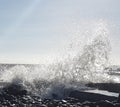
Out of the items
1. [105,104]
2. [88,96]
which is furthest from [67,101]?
[105,104]

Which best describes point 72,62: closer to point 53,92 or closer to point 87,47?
point 87,47

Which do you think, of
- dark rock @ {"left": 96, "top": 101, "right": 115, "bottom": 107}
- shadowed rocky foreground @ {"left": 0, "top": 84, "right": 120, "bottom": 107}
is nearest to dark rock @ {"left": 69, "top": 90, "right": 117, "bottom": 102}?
shadowed rocky foreground @ {"left": 0, "top": 84, "right": 120, "bottom": 107}

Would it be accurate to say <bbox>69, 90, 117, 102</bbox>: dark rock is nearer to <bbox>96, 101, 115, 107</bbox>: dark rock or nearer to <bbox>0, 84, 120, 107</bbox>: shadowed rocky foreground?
<bbox>0, 84, 120, 107</bbox>: shadowed rocky foreground

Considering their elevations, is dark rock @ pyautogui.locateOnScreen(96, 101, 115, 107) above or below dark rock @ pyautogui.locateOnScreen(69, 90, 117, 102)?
below

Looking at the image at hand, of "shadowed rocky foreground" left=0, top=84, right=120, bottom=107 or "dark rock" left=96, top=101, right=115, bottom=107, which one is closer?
"dark rock" left=96, top=101, right=115, bottom=107

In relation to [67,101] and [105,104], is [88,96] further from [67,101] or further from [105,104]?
[105,104]

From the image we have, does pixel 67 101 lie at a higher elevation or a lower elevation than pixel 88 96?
lower

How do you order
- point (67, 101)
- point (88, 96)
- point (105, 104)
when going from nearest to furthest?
point (105, 104) < point (67, 101) < point (88, 96)

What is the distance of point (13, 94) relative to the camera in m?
24.8

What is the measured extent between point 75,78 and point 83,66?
5.58 meters

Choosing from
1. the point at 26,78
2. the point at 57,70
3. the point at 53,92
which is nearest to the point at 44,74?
the point at 57,70

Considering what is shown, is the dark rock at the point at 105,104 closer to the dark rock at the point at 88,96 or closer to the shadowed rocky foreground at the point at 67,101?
the shadowed rocky foreground at the point at 67,101

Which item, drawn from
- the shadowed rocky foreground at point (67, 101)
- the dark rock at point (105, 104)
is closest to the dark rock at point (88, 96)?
the shadowed rocky foreground at point (67, 101)

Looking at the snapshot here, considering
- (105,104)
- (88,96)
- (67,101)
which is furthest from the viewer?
(88,96)
